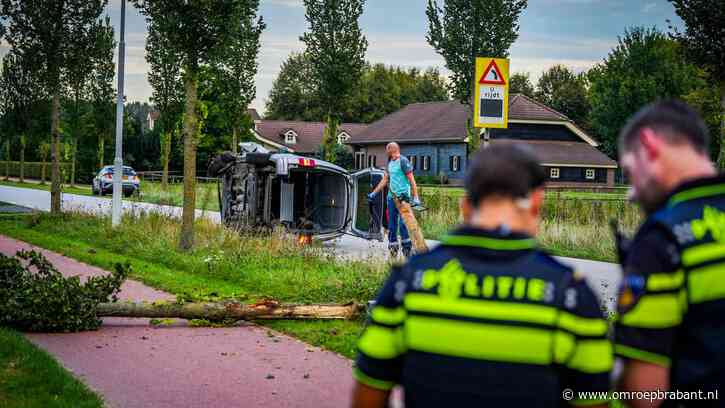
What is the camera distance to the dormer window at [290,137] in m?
91.9

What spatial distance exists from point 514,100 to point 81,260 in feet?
179

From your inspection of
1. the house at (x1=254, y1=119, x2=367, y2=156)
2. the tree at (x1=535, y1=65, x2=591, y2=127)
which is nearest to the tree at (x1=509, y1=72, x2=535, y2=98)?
the tree at (x1=535, y1=65, x2=591, y2=127)

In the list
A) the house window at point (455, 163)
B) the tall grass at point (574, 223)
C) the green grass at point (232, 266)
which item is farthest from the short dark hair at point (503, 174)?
the house window at point (455, 163)

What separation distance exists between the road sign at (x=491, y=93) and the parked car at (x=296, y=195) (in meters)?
7.34

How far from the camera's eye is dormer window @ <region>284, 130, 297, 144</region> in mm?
91938

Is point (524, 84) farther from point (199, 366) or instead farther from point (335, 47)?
point (199, 366)

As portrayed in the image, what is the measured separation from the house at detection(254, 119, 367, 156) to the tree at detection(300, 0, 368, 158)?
161 ft

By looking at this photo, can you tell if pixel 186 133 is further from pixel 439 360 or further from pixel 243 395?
pixel 439 360

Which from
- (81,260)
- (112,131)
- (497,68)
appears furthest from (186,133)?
(112,131)

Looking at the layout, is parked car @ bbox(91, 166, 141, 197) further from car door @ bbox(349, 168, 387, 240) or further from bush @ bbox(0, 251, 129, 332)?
bush @ bbox(0, 251, 129, 332)

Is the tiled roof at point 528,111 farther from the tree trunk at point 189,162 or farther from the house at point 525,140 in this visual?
the tree trunk at point 189,162

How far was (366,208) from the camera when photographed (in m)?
17.7

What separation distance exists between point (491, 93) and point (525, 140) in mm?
55112

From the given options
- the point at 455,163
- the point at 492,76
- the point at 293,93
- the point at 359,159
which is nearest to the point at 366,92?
the point at 293,93
